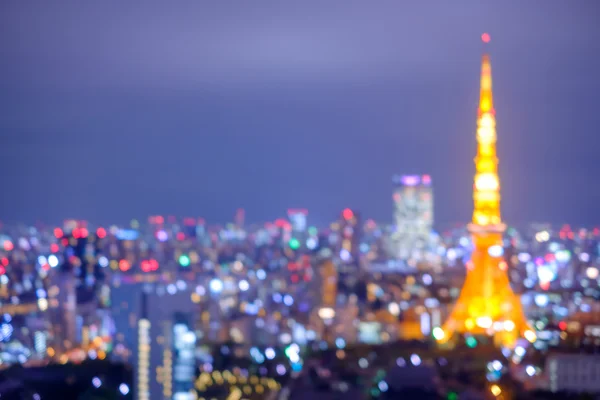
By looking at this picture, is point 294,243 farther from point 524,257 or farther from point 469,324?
point 469,324

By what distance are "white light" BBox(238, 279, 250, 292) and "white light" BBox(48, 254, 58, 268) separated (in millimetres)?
1833

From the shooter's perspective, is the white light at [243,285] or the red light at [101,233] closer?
the white light at [243,285]

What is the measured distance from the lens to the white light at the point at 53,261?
1664 centimetres

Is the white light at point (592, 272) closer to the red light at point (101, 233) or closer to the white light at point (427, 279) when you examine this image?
the white light at point (427, 279)

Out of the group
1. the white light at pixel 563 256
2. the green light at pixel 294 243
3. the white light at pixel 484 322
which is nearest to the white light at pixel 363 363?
the white light at pixel 484 322

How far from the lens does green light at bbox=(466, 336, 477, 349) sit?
12.4 meters

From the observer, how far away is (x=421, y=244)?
969 inches

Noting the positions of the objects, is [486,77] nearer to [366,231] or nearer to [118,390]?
[118,390]

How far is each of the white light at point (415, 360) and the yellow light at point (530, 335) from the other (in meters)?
1.98

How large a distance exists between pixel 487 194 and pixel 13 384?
17.4 feet

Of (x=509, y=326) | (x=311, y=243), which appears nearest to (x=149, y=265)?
(x=509, y=326)

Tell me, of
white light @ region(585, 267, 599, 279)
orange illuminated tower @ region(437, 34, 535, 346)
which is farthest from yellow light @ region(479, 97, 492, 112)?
white light @ region(585, 267, 599, 279)

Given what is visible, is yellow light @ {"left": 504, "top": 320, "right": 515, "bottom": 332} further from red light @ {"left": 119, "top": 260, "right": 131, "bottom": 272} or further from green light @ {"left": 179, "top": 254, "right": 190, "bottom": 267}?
green light @ {"left": 179, "top": 254, "right": 190, "bottom": 267}

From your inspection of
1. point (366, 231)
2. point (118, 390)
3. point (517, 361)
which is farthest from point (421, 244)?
point (118, 390)
